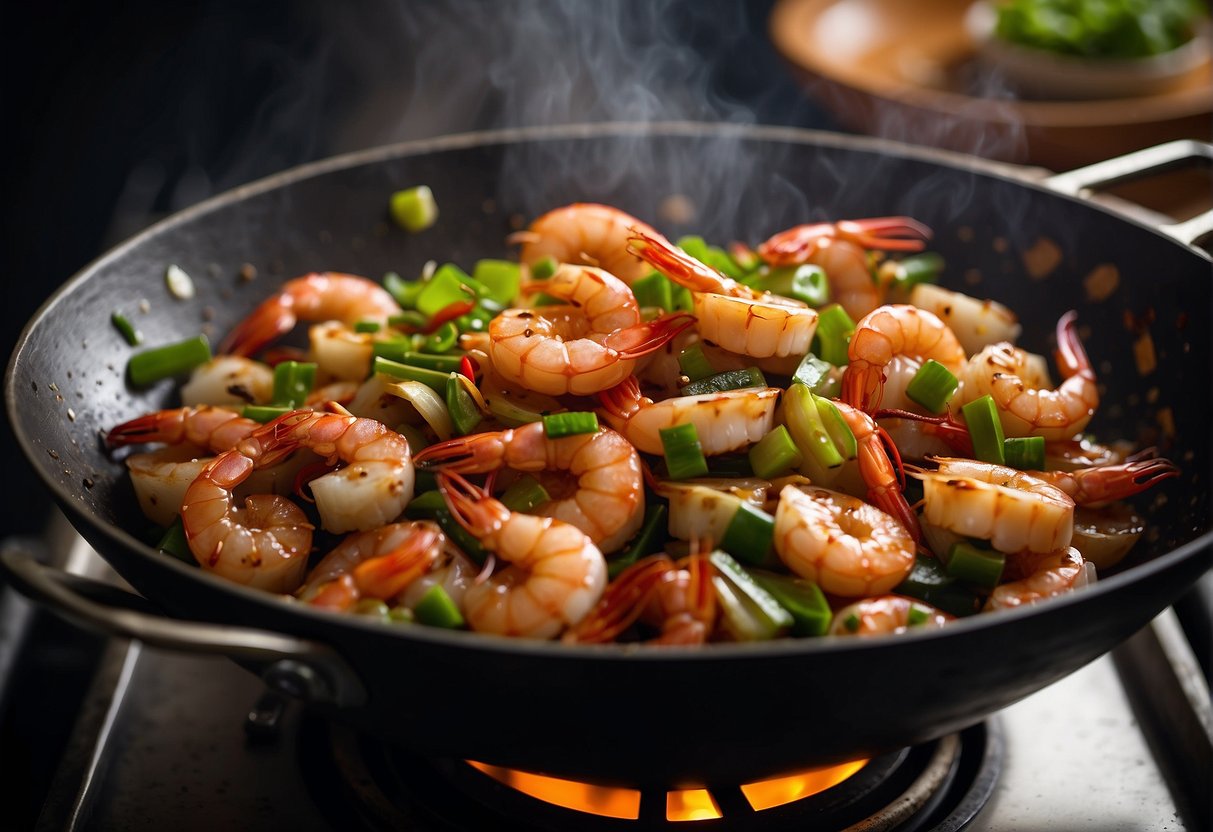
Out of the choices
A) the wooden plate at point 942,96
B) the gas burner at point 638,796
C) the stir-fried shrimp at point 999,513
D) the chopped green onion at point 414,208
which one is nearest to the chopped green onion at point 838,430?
the stir-fried shrimp at point 999,513

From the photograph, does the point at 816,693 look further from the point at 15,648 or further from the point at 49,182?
the point at 49,182

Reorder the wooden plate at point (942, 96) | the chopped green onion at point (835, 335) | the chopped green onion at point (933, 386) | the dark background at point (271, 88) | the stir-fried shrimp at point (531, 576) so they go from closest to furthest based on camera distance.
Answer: the stir-fried shrimp at point (531, 576) → the chopped green onion at point (933, 386) → the chopped green onion at point (835, 335) → the wooden plate at point (942, 96) → the dark background at point (271, 88)

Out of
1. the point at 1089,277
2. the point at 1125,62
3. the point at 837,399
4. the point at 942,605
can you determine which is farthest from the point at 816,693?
the point at 1125,62

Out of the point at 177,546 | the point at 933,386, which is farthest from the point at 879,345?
the point at 177,546

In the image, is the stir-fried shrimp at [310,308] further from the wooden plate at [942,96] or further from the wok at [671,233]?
the wooden plate at [942,96]

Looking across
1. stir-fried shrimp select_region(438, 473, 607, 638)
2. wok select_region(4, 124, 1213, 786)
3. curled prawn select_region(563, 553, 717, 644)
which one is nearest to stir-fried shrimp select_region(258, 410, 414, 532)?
stir-fried shrimp select_region(438, 473, 607, 638)

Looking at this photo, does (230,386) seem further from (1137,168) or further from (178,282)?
(1137,168)
